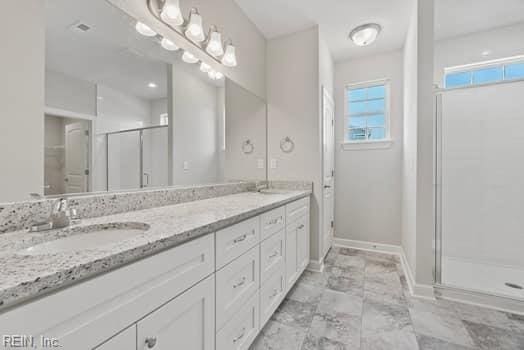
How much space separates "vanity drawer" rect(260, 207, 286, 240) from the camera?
1.42 m

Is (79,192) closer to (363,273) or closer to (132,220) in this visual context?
(132,220)

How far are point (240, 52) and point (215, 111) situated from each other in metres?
0.75

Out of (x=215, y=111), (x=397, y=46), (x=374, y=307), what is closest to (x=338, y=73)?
(x=397, y=46)

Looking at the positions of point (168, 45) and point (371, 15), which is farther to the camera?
point (371, 15)

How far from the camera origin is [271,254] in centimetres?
153

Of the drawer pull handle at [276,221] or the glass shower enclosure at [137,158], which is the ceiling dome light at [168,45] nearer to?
the glass shower enclosure at [137,158]

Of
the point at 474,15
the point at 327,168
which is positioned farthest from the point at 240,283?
the point at 474,15

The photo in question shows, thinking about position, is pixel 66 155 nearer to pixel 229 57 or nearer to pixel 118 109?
pixel 118 109

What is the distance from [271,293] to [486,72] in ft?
11.0

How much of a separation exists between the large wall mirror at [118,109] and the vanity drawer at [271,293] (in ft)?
3.03

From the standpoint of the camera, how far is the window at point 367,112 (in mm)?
3070

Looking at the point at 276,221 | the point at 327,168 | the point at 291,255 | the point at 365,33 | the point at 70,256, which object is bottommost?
the point at 291,255

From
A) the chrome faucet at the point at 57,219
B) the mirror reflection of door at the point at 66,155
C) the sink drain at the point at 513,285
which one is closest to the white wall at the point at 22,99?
the mirror reflection of door at the point at 66,155

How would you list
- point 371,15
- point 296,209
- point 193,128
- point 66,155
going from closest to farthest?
point 66,155
point 193,128
point 296,209
point 371,15
